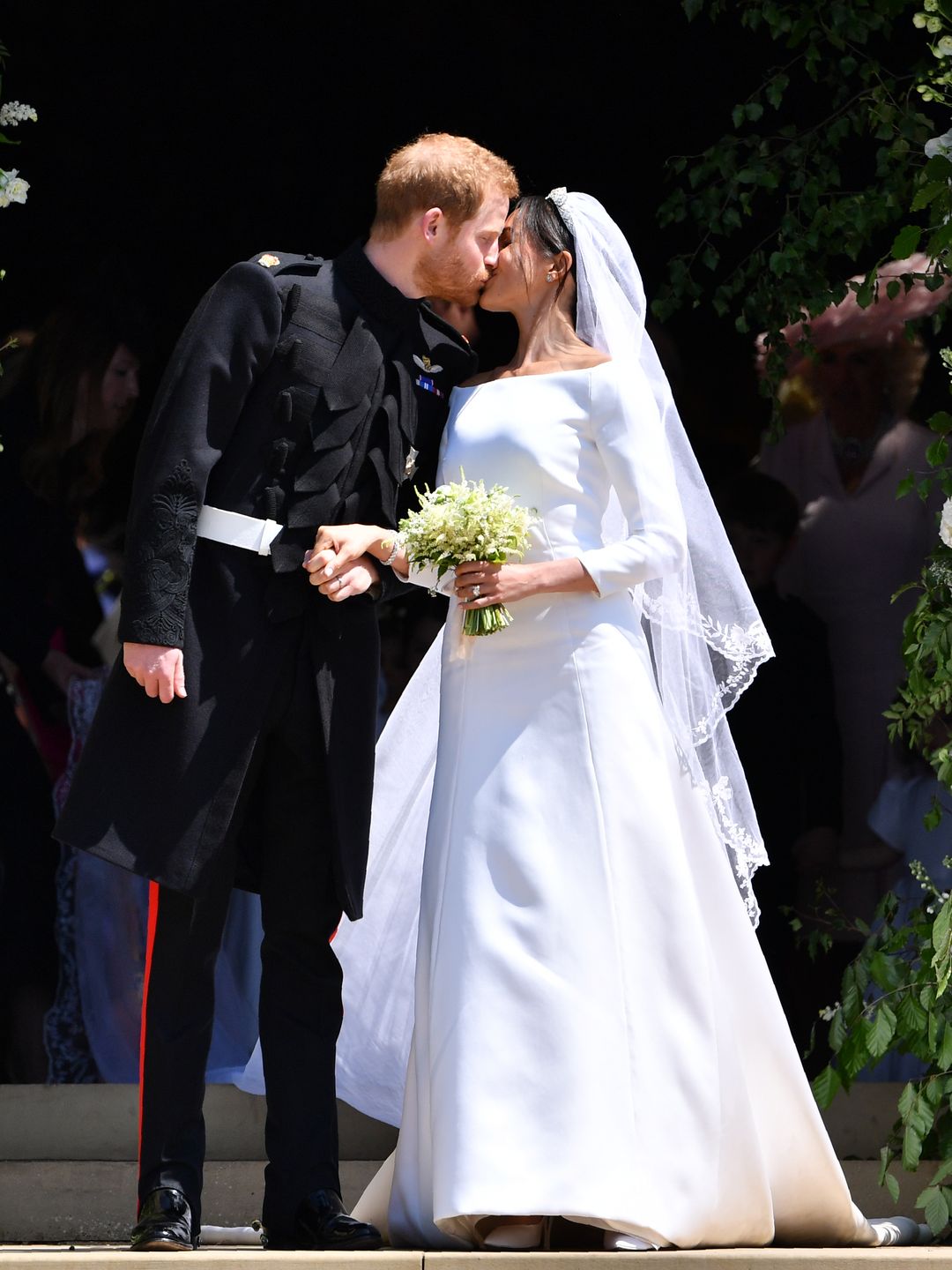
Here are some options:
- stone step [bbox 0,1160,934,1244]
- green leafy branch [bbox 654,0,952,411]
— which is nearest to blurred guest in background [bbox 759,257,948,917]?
green leafy branch [bbox 654,0,952,411]

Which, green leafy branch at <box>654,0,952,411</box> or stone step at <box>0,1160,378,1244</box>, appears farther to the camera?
green leafy branch at <box>654,0,952,411</box>

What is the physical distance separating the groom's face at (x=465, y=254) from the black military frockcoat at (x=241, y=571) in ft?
0.58

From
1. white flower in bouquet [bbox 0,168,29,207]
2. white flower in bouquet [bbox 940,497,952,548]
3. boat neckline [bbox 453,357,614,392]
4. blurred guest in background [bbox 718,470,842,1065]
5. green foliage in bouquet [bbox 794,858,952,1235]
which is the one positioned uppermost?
white flower in bouquet [bbox 0,168,29,207]

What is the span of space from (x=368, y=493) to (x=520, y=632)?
0.40 metres

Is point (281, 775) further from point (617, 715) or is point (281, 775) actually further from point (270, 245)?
point (270, 245)

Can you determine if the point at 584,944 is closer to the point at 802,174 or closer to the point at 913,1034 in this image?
the point at 913,1034

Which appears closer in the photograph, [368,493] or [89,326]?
[368,493]

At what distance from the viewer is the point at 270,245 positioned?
4.76 m

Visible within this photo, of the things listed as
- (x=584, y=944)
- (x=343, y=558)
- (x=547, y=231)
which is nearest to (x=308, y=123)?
(x=547, y=231)

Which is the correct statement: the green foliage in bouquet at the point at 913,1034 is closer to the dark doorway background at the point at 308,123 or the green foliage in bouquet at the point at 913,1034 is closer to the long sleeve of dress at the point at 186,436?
the dark doorway background at the point at 308,123

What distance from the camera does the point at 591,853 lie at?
3.16 metres

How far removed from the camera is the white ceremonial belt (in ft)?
10.4

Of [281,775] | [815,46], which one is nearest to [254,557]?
[281,775]

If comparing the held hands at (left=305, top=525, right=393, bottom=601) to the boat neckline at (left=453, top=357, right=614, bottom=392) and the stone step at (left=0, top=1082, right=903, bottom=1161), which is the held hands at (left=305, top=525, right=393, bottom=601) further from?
the stone step at (left=0, top=1082, right=903, bottom=1161)
